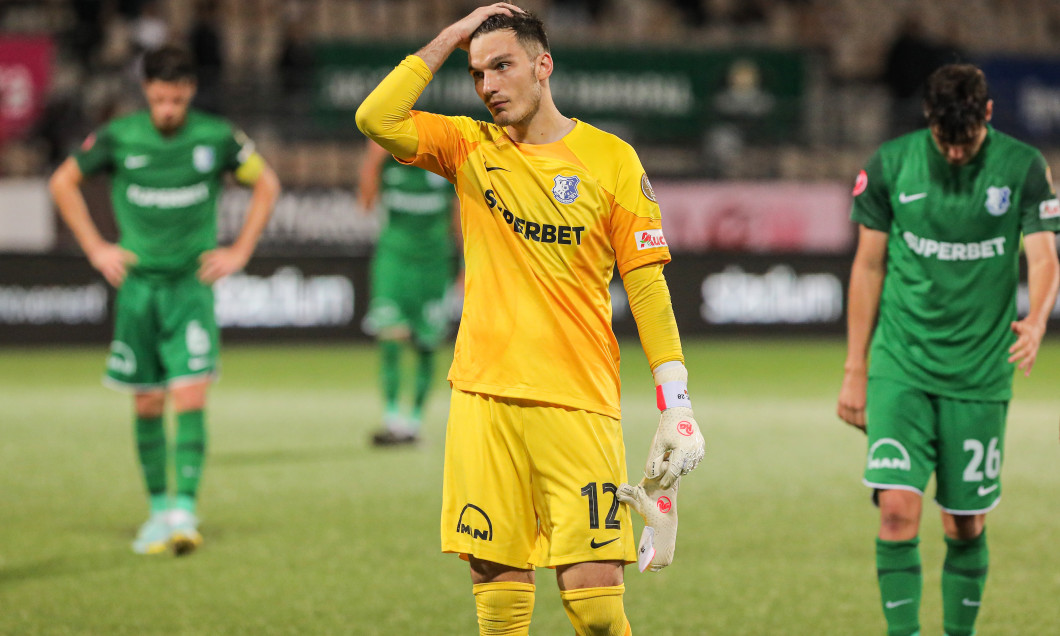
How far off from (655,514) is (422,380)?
20.9ft

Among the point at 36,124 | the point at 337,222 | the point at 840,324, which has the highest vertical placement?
the point at 36,124

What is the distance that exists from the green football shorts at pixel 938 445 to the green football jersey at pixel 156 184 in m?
3.57

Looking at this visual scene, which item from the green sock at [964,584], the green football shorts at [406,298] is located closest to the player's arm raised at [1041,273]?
the green sock at [964,584]

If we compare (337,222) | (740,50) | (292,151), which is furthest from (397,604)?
(740,50)

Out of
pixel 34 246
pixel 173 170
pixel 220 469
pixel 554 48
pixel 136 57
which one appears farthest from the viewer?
pixel 554 48

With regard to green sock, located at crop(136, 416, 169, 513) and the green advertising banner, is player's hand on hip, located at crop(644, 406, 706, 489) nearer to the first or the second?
green sock, located at crop(136, 416, 169, 513)

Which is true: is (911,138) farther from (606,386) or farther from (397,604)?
(397,604)

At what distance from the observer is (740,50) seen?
1747 cm

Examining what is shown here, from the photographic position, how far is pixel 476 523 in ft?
11.9

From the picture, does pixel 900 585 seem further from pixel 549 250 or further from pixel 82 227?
pixel 82 227

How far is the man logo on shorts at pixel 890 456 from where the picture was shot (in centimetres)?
452

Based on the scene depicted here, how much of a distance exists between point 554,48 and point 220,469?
968 centimetres

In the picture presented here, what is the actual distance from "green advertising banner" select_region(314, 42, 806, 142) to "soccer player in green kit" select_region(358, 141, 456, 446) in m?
6.52

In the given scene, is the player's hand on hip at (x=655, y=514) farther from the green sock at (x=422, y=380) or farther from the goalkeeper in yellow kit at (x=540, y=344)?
the green sock at (x=422, y=380)
